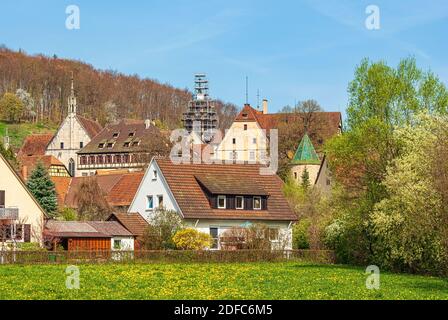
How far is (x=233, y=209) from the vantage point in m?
64.9

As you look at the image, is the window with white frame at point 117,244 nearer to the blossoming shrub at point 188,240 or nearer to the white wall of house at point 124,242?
the white wall of house at point 124,242

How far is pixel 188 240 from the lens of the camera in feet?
185

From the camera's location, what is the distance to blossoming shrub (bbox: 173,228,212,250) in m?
56.2

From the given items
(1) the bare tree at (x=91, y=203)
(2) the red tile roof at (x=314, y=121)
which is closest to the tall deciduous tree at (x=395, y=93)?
(1) the bare tree at (x=91, y=203)

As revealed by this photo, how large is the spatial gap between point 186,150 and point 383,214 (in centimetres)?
8932

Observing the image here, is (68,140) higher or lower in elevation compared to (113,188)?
higher

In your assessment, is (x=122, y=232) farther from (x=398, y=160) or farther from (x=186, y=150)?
(x=186, y=150)

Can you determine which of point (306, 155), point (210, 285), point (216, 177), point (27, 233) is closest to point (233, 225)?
point (216, 177)

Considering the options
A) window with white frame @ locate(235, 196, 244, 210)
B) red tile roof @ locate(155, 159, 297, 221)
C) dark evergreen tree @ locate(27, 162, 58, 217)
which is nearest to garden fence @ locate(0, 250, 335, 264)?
red tile roof @ locate(155, 159, 297, 221)

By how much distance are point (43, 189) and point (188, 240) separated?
75.9ft

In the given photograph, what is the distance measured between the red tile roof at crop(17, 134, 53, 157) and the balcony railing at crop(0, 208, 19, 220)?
10369 centimetres

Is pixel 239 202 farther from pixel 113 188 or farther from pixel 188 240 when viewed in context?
pixel 113 188

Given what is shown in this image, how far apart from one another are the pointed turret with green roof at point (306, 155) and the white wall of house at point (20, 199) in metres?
60.1
